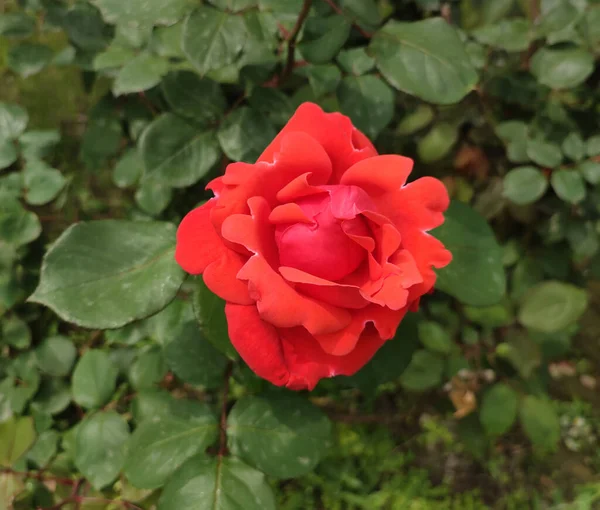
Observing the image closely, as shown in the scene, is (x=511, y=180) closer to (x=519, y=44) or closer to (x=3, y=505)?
(x=519, y=44)

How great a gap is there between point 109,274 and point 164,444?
271mm

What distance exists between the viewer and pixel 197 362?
28.7 inches

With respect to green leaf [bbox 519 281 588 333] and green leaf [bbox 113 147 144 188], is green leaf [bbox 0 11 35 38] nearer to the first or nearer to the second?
green leaf [bbox 113 147 144 188]

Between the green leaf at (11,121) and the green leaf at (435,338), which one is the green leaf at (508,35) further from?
the green leaf at (11,121)

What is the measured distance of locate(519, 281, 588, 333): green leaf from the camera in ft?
3.48

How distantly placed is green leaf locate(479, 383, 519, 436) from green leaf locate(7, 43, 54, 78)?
129cm

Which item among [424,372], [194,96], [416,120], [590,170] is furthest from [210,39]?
[424,372]

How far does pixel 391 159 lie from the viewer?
46 cm

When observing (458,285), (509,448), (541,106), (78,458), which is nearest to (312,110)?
(458,285)

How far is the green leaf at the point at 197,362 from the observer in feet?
2.39

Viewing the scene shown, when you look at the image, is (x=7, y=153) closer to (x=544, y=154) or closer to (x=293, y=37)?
(x=293, y=37)

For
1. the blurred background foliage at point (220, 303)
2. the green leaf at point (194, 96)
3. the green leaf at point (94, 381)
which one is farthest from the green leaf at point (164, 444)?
the green leaf at point (194, 96)

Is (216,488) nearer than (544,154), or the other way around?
(216,488)

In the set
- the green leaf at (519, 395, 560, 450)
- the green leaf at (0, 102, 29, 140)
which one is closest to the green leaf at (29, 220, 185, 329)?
the green leaf at (0, 102, 29, 140)
